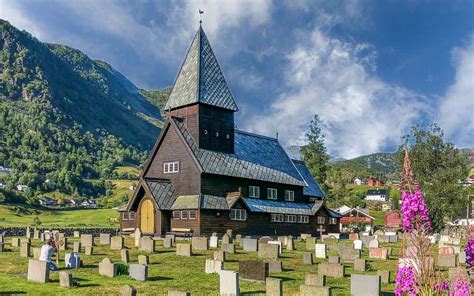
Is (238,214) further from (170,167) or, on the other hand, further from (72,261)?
(72,261)

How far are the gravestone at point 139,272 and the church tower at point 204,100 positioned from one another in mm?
32076

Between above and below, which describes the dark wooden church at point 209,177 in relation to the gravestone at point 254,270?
above

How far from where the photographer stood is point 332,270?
74.9 ft

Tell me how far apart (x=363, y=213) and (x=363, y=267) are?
284 feet

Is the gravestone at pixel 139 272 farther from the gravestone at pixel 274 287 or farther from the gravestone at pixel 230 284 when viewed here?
the gravestone at pixel 274 287

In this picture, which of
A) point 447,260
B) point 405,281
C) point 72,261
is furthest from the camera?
point 447,260

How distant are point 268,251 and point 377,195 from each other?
545 ft

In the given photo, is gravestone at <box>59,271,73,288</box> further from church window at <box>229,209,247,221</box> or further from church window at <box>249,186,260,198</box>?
church window at <box>249,186,260,198</box>

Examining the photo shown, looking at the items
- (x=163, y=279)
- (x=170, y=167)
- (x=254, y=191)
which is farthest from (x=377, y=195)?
(x=163, y=279)

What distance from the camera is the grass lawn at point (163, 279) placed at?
60.8ft

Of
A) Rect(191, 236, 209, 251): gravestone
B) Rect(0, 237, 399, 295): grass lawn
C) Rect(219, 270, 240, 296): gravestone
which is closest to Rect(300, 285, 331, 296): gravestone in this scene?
Rect(0, 237, 399, 295): grass lawn

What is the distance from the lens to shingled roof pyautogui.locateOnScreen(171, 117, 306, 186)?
52.1 meters

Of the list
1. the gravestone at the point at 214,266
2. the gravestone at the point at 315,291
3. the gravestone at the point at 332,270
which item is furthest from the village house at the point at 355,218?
the gravestone at the point at 315,291

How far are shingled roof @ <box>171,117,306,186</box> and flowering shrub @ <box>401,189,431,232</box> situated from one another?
42247mm
